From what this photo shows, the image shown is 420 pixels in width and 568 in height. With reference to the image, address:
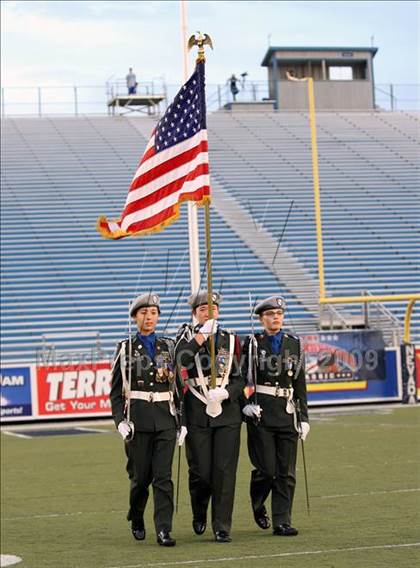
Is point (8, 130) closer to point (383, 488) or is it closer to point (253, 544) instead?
point (383, 488)

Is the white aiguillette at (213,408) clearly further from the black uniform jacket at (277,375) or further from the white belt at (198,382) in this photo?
the black uniform jacket at (277,375)

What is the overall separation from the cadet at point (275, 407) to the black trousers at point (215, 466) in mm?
171

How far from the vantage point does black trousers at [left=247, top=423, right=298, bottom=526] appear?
762 cm

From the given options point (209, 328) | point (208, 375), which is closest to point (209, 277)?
point (209, 328)

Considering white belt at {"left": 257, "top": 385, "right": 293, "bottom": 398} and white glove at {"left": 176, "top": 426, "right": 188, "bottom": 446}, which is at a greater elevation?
white belt at {"left": 257, "top": 385, "right": 293, "bottom": 398}

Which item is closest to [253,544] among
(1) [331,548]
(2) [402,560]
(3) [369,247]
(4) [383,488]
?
(1) [331,548]

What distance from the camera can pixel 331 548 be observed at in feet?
22.8

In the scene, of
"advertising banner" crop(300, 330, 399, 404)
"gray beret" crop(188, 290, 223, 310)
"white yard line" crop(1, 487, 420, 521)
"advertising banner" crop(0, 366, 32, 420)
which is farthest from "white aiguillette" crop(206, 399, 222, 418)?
"advertising banner" crop(300, 330, 399, 404)

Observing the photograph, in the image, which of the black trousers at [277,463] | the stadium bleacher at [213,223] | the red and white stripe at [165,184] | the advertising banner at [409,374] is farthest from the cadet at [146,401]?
the advertising banner at [409,374]

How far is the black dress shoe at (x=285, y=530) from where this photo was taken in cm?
757

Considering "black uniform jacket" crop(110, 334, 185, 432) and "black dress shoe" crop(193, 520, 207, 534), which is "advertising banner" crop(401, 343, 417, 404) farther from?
"black uniform jacket" crop(110, 334, 185, 432)

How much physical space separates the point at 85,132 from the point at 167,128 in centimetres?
2713

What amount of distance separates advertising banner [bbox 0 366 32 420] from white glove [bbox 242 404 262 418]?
13.2 m

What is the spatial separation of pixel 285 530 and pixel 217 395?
91cm
